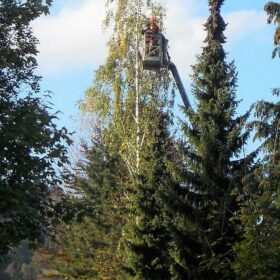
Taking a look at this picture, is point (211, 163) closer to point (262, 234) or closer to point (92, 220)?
point (262, 234)

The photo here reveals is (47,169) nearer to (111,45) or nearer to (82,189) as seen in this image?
(111,45)

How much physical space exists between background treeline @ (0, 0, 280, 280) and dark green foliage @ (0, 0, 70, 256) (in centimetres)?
3

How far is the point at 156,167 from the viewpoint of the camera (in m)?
22.5

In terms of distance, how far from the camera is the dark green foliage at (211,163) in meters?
18.6

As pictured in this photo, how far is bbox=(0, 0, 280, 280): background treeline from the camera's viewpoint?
13531 mm

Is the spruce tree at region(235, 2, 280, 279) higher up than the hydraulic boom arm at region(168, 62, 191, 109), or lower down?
lower down

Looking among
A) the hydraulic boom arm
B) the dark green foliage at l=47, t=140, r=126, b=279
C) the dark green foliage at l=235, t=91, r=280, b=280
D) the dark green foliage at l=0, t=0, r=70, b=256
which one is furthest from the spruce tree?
the dark green foliage at l=47, t=140, r=126, b=279

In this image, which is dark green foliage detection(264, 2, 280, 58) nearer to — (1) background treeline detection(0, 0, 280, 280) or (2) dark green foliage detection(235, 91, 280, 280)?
(1) background treeline detection(0, 0, 280, 280)

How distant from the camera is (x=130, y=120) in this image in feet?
99.3

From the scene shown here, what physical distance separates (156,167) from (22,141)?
9520 mm

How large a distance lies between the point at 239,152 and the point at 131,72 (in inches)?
472

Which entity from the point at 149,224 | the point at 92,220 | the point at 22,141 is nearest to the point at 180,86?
the point at 149,224

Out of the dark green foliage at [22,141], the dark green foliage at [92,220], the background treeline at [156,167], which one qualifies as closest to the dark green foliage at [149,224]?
the background treeline at [156,167]

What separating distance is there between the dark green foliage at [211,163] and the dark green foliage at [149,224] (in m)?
1.88
